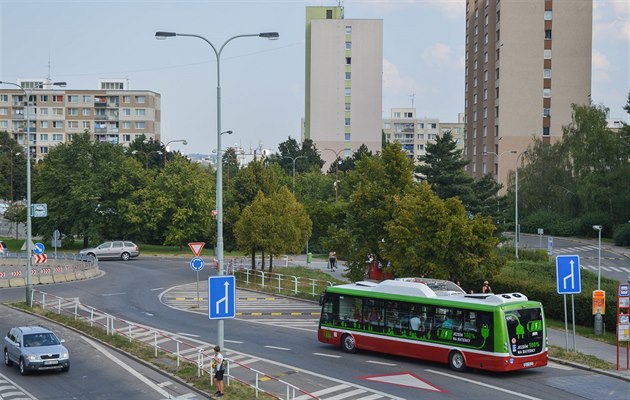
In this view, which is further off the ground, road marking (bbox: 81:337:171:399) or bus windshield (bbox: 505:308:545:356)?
bus windshield (bbox: 505:308:545:356)

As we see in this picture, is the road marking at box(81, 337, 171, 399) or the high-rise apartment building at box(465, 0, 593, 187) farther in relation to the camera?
the high-rise apartment building at box(465, 0, 593, 187)

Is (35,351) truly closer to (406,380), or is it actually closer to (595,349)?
(406,380)

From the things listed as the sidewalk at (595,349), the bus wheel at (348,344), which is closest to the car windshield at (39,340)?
the bus wheel at (348,344)

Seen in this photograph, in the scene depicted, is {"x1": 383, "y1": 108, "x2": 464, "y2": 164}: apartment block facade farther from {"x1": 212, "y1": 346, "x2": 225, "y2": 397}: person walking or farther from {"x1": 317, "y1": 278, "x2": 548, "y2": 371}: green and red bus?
{"x1": 212, "y1": 346, "x2": 225, "y2": 397}: person walking

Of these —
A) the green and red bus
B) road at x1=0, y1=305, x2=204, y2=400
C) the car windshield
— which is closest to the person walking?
road at x1=0, y1=305, x2=204, y2=400

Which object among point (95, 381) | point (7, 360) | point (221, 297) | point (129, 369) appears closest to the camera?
point (221, 297)

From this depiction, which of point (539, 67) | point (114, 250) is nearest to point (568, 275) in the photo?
point (114, 250)

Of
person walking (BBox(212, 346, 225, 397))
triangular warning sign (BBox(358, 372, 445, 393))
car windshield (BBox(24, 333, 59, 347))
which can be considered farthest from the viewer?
car windshield (BBox(24, 333, 59, 347))

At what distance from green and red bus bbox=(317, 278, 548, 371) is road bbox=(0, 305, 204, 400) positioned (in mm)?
7213

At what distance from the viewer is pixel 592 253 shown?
7025cm

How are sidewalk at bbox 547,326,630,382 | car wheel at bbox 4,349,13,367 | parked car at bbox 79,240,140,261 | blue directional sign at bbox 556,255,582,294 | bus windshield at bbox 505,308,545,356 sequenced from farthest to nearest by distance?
parked car at bbox 79,240,140,261
blue directional sign at bbox 556,255,582,294
car wheel at bbox 4,349,13,367
sidewalk at bbox 547,326,630,382
bus windshield at bbox 505,308,545,356

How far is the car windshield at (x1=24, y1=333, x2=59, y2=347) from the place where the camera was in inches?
964

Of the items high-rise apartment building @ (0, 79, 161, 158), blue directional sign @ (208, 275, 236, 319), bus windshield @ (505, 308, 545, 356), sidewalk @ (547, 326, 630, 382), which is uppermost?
high-rise apartment building @ (0, 79, 161, 158)

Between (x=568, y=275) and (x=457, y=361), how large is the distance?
4879 millimetres
